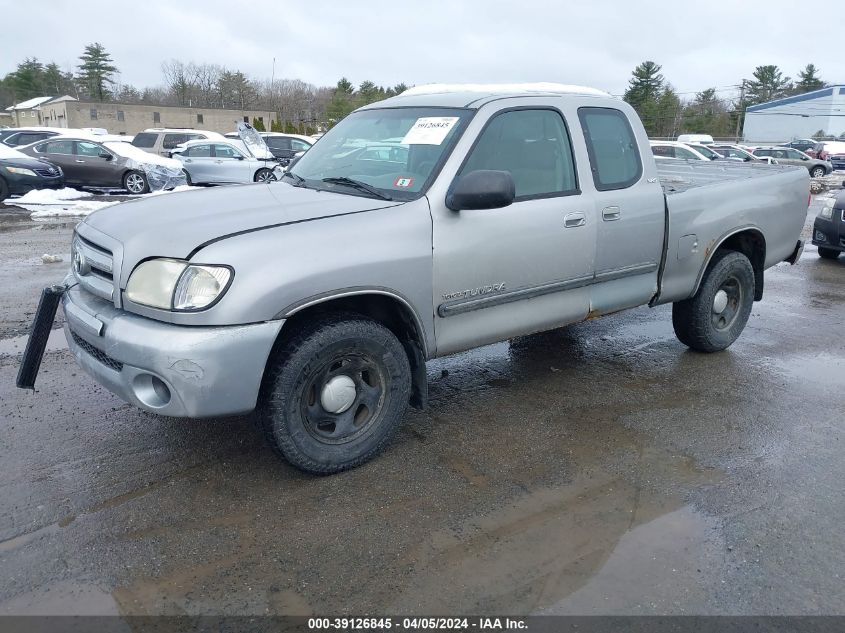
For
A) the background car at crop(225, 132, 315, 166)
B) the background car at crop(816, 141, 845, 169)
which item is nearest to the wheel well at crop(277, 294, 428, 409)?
the background car at crop(225, 132, 315, 166)

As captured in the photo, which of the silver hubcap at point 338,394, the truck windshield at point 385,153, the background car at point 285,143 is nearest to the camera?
the silver hubcap at point 338,394

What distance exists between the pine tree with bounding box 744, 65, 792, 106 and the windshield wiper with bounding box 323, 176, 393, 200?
86.1 m

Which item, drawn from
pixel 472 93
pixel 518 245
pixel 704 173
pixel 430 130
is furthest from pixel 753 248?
pixel 430 130

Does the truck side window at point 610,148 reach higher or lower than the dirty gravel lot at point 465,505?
higher

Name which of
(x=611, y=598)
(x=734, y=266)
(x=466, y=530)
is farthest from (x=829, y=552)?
(x=734, y=266)

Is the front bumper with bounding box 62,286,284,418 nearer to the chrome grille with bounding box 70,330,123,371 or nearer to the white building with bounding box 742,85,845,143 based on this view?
the chrome grille with bounding box 70,330,123,371

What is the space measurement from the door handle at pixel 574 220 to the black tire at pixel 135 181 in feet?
49.2

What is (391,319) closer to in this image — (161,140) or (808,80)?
(161,140)

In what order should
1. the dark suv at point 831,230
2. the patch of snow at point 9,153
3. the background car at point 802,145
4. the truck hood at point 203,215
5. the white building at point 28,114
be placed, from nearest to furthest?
the truck hood at point 203,215, the dark suv at point 831,230, the patch of snow at point 9,153, the background car at point 802,145, the white building at point 28,114

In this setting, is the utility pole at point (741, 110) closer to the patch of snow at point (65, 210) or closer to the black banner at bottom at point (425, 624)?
the patch of snow at point (65, 210)

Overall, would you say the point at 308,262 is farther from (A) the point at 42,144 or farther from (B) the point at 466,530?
(A) the point at 42,144

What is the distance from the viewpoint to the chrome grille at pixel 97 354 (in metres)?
3.08

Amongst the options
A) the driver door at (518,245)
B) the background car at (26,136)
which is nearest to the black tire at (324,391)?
the driver door at (518,245)

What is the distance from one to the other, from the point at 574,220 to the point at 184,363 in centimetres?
242
